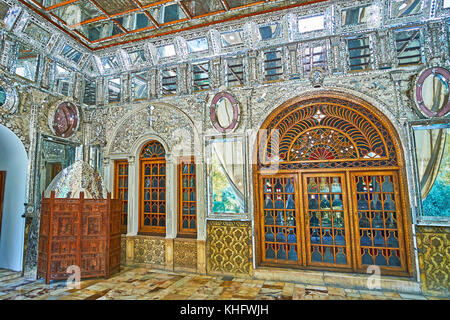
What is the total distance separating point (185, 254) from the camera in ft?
15.6

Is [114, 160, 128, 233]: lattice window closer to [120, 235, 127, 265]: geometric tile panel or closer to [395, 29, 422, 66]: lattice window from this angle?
[120, 235, 127, 265]: geometric tile panel

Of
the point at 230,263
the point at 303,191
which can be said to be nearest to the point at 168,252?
the point at 230,263

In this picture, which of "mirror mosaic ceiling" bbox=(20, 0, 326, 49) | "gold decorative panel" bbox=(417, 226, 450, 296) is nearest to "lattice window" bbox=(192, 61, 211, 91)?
"mirror mosaic ceiling" bbox=(20, 0, 326, 49)

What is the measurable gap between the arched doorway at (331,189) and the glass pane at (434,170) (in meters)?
0.26

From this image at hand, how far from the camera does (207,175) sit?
477cm

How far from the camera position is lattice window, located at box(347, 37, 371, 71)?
4254 millimetres

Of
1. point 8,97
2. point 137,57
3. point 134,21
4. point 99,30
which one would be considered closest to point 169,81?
point 137,57

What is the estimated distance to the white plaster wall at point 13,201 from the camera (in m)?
4.53

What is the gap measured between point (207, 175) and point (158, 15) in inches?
115

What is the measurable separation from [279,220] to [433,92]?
303 cm

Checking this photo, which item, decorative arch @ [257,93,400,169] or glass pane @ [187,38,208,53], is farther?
glass pane @ [187,38,208,53]

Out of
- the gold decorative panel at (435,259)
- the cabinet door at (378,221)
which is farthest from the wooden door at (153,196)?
the gold decorative panel at (435,259)

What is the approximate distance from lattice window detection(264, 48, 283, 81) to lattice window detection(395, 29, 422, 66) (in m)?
1.81

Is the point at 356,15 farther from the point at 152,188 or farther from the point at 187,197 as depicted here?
the point at 152,188
